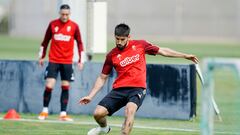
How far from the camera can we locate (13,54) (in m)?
37.3

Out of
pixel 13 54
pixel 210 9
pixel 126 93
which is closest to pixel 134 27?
pixel 210 9

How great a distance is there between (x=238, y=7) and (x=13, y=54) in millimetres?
21059

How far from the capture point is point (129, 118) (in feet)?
45.1

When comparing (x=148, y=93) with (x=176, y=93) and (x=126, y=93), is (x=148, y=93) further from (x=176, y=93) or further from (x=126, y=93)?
(x=126, y=93)

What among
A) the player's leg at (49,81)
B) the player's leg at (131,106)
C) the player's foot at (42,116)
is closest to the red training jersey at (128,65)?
the player's leg at (131,106)

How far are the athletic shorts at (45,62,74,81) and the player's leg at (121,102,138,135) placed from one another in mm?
4501

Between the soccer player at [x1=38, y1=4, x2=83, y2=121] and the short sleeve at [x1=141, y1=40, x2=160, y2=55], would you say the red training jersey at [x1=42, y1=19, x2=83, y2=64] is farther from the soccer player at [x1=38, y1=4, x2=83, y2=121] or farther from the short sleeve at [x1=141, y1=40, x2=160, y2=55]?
the short sleeve at [x1=141, y1=40, x2=160, y2=55]

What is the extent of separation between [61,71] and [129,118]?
490cm

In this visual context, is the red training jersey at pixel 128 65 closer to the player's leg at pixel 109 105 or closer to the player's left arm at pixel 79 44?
the player's leg at pixel 109 105

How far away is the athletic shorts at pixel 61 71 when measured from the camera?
1831 cm

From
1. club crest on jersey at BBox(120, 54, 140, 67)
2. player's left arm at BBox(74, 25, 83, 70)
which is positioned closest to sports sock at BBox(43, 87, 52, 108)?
player's left arm at BBox(74, 25, 83, 70)

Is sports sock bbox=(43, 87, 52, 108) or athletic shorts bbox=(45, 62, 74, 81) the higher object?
athletic shorts bbox=(45, 62, 74, 81)

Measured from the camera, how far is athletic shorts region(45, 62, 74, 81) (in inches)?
721

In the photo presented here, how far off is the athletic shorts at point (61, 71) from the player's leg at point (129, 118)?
450cm
